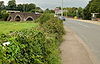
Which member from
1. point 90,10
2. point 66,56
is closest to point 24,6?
point 90,10

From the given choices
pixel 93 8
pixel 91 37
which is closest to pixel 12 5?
pixel 93 8

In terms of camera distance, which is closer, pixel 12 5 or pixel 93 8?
pixel 93 8

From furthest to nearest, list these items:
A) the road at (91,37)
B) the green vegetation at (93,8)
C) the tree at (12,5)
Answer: the tree at (12,5) → the green vegetation at (93,8) → the road at (91,37)

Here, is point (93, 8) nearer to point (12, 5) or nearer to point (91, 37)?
point (91, 37)

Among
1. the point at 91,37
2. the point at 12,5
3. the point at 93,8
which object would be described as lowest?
the point at 12,5

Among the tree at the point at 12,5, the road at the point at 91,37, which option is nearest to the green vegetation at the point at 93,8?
the road at the point at 91,37

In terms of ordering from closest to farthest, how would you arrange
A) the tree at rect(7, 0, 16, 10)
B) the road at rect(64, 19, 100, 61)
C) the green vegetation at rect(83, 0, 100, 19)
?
the road at rect(64, 19, 100, 61), the green vegetation at rect(83, 0, 100, 19), the tree at rect(7, 0, 16, 10)

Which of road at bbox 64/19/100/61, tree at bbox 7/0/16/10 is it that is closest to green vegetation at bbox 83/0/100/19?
road at bbox 64/19/100/61

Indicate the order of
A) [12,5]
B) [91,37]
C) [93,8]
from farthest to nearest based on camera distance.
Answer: [12,5] < [93,8] < [91,37]

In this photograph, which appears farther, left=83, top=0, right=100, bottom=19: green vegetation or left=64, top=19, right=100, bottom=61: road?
left=83, top=0, right=100, bottom=19: green vegetation

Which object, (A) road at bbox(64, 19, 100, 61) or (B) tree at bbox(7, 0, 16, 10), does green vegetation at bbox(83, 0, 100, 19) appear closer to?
(A) road at bbox(64, 19, 100, 61)

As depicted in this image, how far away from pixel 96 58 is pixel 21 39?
17.6ft

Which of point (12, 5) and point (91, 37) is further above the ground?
point (91, 37)

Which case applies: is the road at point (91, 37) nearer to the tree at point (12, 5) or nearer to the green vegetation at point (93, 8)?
the green vegetation at point (93, 8)
